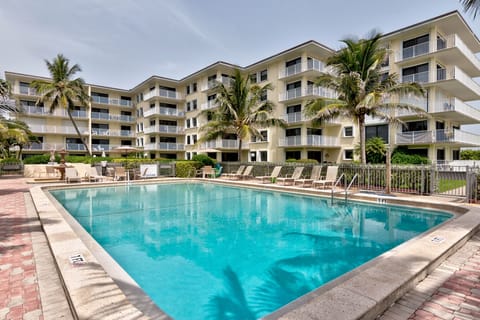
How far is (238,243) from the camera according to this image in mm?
6809

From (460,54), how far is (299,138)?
51.7 feet

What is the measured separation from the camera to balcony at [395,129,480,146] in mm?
22516

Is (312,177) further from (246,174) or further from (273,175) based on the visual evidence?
(246,174)

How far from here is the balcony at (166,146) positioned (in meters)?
39.2

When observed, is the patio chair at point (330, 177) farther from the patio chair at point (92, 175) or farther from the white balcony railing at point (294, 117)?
the patio chair at point (92, 175)

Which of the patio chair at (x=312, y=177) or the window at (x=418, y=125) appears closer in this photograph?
the patio chair at (x=312, y=177)

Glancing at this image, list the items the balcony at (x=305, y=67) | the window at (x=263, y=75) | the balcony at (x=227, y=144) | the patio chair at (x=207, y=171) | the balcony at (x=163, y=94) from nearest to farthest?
the patio chair at (x=207, y=171) < the balcony at (x=305, y=67) < the window at (x=263, y=75) < the balcony at (x=227, y=144) < the balcony at (x=163, y=94)

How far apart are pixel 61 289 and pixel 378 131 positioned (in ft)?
96.3

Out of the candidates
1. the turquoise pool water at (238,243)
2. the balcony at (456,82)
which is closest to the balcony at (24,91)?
the turquoise pool water at (238,243)

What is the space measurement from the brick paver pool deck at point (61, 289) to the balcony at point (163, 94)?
117 ft

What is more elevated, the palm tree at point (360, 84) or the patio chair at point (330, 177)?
the palm tree at point (360, 84)

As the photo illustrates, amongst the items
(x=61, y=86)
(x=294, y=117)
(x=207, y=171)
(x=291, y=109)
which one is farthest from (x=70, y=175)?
(x=291, y=109)

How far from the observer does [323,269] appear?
17.4 ft

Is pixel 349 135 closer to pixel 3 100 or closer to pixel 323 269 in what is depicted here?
pixel 323 269
